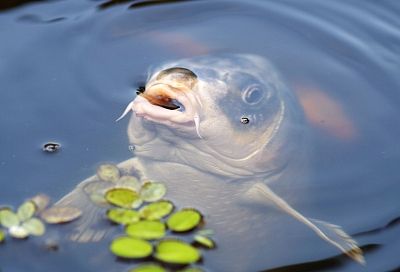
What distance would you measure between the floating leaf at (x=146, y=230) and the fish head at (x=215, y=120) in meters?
0.52

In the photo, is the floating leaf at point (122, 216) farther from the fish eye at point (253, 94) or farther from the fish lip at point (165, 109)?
the fish eye at point (253, 94)

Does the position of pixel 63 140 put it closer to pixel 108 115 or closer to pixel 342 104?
pixel 108 115

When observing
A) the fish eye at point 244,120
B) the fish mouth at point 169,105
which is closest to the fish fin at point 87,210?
the fish mouth at point 169,105

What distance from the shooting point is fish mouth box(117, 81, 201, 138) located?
3.02 meters

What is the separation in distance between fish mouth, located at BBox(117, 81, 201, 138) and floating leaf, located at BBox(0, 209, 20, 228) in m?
0.70

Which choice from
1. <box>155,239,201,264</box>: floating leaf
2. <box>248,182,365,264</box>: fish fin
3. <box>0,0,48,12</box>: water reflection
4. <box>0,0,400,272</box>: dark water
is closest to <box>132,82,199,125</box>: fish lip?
<box>0,0,400,272</box>: dark water

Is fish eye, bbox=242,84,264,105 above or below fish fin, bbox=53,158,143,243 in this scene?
above

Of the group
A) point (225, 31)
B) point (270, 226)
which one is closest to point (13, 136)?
point (270, 226)

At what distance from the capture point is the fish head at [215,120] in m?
3.06

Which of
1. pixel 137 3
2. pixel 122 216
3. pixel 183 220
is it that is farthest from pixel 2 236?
pixel 137 3

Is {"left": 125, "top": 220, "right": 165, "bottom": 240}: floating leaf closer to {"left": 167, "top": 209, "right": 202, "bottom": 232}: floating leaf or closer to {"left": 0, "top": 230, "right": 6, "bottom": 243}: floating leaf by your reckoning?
{"left": 167, "top": 209, "right": 202, "bottom": 232}: floating leaf

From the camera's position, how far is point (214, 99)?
317 centimetres

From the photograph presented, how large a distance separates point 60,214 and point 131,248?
1.36ft

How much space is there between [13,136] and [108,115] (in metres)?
0.49
